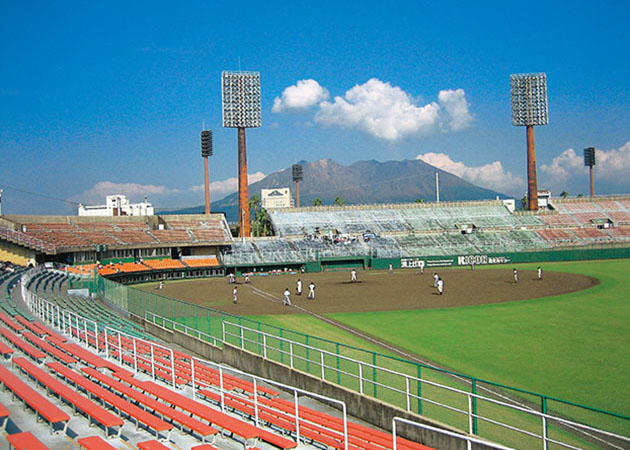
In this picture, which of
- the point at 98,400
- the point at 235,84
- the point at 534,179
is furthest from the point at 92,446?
the point at 534,179

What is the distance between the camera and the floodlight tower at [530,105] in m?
89.2

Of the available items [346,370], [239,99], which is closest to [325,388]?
[346,370]

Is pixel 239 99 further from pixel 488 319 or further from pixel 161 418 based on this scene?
pixel 161 418

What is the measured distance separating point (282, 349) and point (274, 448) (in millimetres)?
8077

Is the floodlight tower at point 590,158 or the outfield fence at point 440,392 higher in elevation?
the floodlight tower at point 590,158

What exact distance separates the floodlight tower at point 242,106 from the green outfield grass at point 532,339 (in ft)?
170

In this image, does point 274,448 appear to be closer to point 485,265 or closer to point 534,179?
point 485,265

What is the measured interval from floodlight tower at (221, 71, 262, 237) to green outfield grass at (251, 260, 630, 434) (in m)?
52.0

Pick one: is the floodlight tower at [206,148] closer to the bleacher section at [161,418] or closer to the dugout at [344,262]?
the dugout at [344,262]

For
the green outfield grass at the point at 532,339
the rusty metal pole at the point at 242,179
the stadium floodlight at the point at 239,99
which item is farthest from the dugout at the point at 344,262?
the green outfield grass at the point at 532,339

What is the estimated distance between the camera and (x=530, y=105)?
8912cm

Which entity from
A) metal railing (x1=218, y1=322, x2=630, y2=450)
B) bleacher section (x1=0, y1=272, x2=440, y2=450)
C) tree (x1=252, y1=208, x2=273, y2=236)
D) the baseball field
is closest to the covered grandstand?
the baseball field

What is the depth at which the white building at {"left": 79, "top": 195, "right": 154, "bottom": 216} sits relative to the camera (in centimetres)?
11264

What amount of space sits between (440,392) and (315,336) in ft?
39.4
